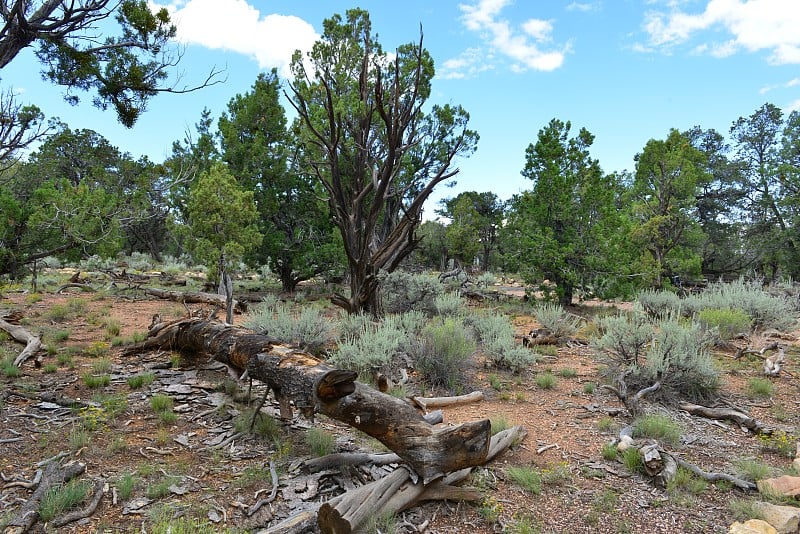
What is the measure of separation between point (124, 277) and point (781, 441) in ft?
64.0

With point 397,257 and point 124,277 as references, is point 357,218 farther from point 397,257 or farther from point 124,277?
point 124,277

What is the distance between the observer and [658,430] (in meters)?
4.54

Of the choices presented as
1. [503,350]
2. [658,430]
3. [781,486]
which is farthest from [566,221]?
[781,486]

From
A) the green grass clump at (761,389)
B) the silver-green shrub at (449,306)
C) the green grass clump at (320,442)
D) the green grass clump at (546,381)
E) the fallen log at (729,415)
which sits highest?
the silver-green shrub at (449,306)

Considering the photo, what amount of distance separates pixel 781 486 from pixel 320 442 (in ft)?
12.4

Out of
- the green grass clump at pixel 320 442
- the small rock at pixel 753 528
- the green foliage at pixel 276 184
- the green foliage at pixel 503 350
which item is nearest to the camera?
the small rock at pixel 753 528

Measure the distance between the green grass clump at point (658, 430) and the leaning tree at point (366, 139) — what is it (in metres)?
5.82

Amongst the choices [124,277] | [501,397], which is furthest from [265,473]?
[124,277]

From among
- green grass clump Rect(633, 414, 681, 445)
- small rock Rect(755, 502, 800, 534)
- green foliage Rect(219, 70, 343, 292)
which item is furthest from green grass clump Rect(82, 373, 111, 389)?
green foliage Rect(219, 70, 343, 292)

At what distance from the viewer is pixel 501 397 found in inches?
236

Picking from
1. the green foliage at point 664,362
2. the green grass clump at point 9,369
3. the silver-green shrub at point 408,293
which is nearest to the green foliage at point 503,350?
the green foliage at point 664,362

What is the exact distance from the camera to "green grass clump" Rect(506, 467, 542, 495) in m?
3.62

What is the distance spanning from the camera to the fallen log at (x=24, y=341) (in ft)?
20.4

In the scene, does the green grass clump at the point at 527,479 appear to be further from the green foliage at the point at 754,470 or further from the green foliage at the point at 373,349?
the green foliage at the point at 373,349
